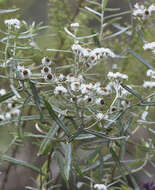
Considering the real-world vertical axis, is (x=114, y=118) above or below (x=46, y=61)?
below

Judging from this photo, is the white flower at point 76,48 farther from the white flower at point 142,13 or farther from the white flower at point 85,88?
the white flower at point 142,13

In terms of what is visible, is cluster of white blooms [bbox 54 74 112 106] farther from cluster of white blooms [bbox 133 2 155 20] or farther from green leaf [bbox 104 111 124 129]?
cluster of white blooms [bbox 133 2 155 20]

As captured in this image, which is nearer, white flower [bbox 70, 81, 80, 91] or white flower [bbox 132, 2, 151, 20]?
white flower [bbox 70, 81, 80, 91]

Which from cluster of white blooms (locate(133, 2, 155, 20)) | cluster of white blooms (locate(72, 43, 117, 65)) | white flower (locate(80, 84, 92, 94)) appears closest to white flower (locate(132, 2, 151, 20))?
cluster of white blooms (locate(133, 2, 155, 20))

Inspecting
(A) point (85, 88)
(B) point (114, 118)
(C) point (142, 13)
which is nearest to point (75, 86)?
(A) point (85, 88)

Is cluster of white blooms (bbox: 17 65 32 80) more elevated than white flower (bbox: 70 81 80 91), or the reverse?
cluster of white blooms (bbox: 17 65 32 80)

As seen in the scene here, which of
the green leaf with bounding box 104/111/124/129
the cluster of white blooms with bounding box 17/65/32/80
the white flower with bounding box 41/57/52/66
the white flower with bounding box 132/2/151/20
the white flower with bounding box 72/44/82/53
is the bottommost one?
the green leaf with bounding box 104/111/124/129

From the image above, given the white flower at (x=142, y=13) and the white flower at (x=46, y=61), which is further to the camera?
the white flower at (x=142, y=13)

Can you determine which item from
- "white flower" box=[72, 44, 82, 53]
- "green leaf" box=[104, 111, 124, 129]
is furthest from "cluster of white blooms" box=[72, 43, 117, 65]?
"green leaf" box=[104, 111, 124, 129]

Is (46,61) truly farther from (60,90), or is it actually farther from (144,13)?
(144,13)

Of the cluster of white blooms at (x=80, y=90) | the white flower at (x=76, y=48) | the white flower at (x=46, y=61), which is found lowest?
the cluster of white blooms at (x=80, y=90)

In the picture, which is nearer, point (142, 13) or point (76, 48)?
point (76, 48)

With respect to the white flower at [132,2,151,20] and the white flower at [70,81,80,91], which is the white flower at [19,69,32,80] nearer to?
the white flower at [70,81,80,91]

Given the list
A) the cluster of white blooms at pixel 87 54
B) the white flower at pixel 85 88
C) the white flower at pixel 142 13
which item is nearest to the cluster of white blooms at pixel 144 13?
the white flower at pixel 142 13
